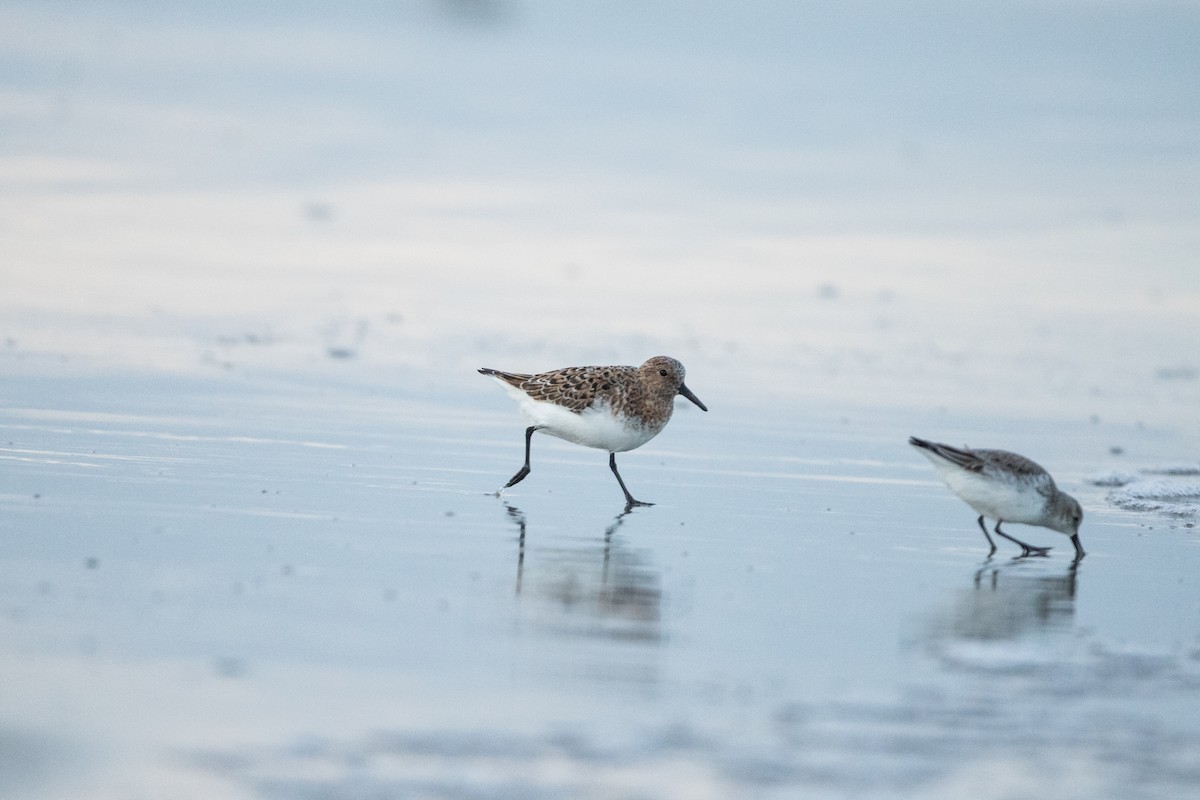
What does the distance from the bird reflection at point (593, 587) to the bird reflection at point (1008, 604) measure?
106cm

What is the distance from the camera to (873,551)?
A: 7.40 m

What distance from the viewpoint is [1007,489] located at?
24.9 feet

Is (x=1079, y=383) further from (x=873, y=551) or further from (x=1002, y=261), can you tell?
(x=873, y=551)

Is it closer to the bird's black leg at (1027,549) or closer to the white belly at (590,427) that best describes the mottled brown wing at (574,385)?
the white belly at (590,427)

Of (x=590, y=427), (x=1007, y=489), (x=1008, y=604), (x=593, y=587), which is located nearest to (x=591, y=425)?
(x=590, y=427)

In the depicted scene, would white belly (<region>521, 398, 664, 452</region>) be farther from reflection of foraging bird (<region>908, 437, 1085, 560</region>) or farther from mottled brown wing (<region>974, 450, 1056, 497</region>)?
mottled brown wing (<region>974, 450, 1056, 497</region>)

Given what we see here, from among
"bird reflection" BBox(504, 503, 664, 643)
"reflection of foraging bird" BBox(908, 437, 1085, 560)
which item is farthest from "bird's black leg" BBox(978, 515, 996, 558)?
"bird reflection" BBox(504, 503, 664, 643)

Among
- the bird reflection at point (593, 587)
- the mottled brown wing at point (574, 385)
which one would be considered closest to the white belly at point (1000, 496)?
the bird reflection at point (593, 587)

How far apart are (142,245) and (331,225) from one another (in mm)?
2949

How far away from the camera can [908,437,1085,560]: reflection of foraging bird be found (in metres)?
7.61

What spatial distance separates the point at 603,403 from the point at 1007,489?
2205 millimetres

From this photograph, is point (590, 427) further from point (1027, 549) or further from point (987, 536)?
point (1027, 549)

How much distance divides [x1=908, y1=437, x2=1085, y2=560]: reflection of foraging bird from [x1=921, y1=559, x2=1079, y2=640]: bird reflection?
0.27 metres

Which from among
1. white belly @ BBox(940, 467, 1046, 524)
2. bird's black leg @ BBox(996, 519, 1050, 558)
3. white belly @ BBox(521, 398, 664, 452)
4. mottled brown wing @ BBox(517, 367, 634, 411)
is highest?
mottled brown wing @ BBox(517, 367, 634, 411)
